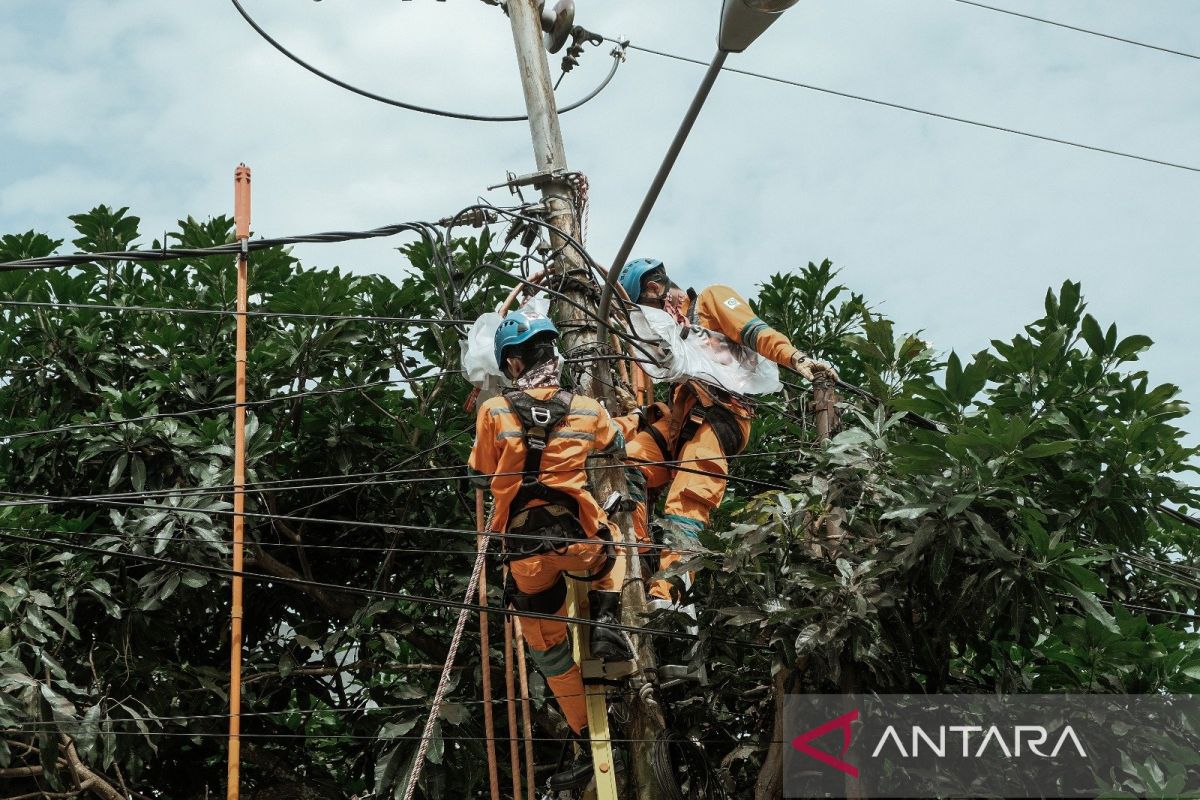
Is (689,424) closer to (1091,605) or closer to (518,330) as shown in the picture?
(518,330)

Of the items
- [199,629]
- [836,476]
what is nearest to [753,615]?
[836,476]

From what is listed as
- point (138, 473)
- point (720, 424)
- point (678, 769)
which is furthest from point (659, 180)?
point (138, 473)

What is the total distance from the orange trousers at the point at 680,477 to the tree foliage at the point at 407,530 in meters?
0.25

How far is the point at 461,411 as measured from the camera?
966 centimetres

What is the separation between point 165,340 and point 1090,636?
5849 millimetres

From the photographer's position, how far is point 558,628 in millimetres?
7418

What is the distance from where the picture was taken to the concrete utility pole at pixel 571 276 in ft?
23.8

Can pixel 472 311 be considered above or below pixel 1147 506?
above

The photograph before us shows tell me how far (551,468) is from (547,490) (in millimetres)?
117

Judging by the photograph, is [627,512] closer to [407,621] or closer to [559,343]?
[559,343]

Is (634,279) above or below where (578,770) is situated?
above

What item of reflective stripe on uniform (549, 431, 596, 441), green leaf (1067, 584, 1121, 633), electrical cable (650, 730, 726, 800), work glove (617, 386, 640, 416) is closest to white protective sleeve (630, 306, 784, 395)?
work glove (617, 386, 640, 416)

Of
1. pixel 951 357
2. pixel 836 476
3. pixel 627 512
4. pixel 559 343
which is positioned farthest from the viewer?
pixel 559 343

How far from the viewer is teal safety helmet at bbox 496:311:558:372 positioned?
23.7ft
